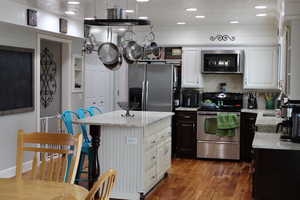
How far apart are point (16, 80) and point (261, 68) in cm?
428

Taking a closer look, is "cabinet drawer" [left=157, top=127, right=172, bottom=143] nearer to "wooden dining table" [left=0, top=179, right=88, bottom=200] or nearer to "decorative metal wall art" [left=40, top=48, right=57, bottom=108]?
"decorative metal wall art" [left=40, top=48, right=57, bottom=108]

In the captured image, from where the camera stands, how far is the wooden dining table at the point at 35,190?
2.16 meters

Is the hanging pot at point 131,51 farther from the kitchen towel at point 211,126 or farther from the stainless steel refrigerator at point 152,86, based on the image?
the kitchen towel at point 211,126

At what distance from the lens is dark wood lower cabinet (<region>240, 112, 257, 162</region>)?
24.1 feet

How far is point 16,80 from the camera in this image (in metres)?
6.14

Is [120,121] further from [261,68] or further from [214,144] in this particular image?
[261,68]

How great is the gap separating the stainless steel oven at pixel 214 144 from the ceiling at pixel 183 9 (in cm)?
166

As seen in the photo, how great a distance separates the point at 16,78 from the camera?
6.14 metres

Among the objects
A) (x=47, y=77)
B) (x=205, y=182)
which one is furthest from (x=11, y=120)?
(x=205, y=182)

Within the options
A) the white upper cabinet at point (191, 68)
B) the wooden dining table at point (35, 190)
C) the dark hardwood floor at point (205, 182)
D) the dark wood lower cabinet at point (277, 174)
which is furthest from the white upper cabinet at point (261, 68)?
the wooden dining table at point (35, 190)

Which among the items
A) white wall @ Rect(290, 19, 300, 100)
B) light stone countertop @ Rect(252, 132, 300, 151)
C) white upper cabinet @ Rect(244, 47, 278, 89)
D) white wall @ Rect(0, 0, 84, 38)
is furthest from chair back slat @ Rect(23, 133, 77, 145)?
white upper cabinet @ Rect(244, 47, 278, 89)

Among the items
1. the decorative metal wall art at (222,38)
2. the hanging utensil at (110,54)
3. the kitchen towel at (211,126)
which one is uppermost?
the decorative metal wall art at (222,38)

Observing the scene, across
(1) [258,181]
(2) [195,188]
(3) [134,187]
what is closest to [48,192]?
(1) [258,181]

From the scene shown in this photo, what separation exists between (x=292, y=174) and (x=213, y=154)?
3.64m
